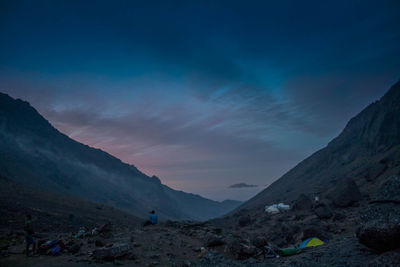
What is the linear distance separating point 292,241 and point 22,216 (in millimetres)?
32861

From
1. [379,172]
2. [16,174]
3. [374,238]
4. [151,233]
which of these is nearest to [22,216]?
[151,233]

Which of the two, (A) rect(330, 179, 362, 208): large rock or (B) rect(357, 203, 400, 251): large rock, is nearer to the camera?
(B) rect(357, 203, 400, 251): large rock

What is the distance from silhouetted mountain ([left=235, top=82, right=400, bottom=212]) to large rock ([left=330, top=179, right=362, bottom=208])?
9.44m

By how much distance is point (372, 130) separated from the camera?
265 feet

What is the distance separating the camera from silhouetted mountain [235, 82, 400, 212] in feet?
147

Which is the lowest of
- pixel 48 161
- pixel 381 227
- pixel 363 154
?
pixel 381 227

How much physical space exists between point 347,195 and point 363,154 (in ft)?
195

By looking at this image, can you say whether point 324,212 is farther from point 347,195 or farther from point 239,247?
point 239,247

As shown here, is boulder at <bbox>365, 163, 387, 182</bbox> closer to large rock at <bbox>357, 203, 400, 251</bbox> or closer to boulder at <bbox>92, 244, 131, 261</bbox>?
large rock at <bbox>357, 203, 400, 251</bbox>

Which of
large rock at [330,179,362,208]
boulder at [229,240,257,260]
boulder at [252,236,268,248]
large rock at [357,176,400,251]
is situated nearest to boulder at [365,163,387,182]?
large rock at [330,179,362,208]

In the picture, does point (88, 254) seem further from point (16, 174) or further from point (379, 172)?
point (16, 174)

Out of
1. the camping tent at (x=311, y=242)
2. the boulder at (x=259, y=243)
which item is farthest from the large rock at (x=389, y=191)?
the camping tent at (x=311, y=242)

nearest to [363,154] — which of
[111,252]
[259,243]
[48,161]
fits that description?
[259,243]

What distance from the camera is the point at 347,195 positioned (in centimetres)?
2905
